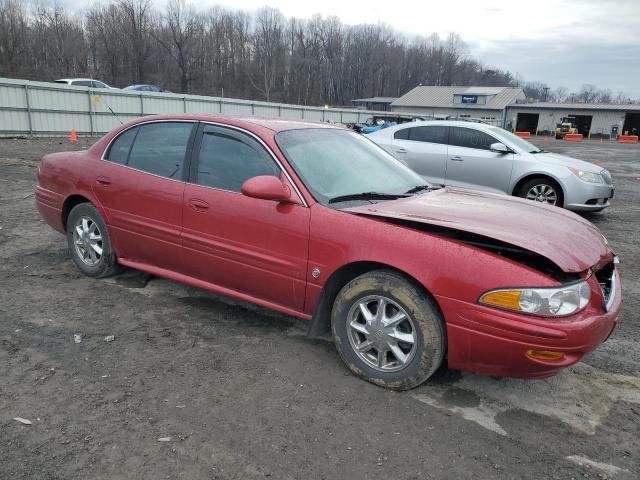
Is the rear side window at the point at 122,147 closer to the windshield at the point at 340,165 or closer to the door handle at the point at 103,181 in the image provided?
the door handle at the point at 103,181

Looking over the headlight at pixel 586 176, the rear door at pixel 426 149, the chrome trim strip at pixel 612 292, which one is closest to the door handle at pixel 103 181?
the chrome trim strip at pixel 612 292

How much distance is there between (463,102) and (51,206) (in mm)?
70199

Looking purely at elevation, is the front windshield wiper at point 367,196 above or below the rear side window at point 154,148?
below

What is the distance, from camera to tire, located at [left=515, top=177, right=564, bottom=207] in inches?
319

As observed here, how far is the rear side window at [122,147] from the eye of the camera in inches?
171

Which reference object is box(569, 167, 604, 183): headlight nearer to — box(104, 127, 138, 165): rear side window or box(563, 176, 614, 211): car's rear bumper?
box(563, 176, 614, 211): car's rear bumper

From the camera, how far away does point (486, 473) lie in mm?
2352

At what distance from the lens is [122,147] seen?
4.40 metres

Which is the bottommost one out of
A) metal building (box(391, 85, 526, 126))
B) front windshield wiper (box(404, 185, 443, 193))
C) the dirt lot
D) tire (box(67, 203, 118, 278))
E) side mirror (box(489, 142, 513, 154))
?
the dirt lot

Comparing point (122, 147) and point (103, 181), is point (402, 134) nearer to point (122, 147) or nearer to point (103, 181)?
point (122, 147)

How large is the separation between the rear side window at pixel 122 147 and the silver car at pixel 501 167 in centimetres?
512

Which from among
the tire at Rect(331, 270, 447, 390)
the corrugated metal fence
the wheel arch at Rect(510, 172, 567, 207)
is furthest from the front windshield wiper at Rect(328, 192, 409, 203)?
the corrugated metal fence

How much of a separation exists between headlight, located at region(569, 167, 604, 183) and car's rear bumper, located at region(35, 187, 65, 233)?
7.41 m

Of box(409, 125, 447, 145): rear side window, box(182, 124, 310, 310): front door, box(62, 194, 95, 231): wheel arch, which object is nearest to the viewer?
box(182, 124, 310, 310): front door
